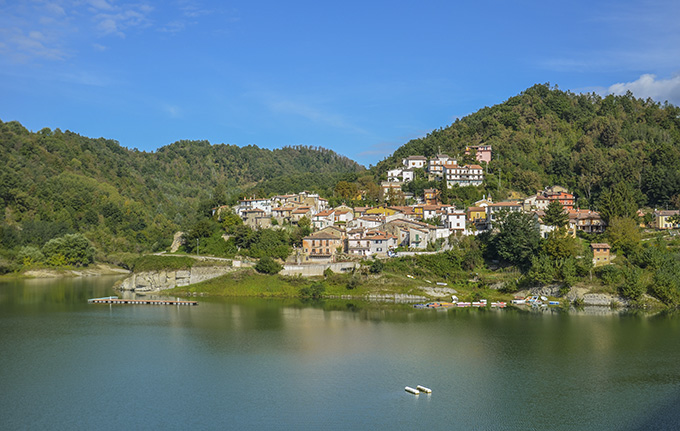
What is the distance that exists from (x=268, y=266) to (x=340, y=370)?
2089cm

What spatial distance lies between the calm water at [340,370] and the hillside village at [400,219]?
31.5 feet

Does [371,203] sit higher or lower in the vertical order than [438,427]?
higher

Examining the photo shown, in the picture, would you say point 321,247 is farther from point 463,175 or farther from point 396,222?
point 463,175

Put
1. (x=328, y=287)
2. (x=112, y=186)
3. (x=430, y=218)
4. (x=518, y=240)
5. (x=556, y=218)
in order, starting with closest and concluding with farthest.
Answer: (x=518, y=240) → (x=328, y=287) → (x=556, y=218) → (x=430, y=218) → (x=112, y=186)

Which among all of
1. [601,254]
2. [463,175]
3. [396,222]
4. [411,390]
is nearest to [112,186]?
[463,175]

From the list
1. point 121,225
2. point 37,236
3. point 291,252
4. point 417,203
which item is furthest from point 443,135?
point 37,236

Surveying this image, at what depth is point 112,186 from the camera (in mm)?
93312

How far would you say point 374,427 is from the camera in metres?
18.5

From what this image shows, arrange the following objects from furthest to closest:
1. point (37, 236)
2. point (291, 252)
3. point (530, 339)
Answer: point (37, 236) < point (291, 252) < point (530, 339)

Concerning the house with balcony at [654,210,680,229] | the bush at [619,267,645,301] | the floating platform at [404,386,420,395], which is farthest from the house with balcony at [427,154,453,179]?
the floating platform at [404,386,420,395]

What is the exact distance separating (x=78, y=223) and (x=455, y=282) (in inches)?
2049

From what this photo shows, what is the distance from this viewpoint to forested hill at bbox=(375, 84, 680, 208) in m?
59.3

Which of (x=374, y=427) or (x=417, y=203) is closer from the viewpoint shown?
(x=374, y=427)

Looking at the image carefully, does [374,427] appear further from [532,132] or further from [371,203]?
[532,132]
